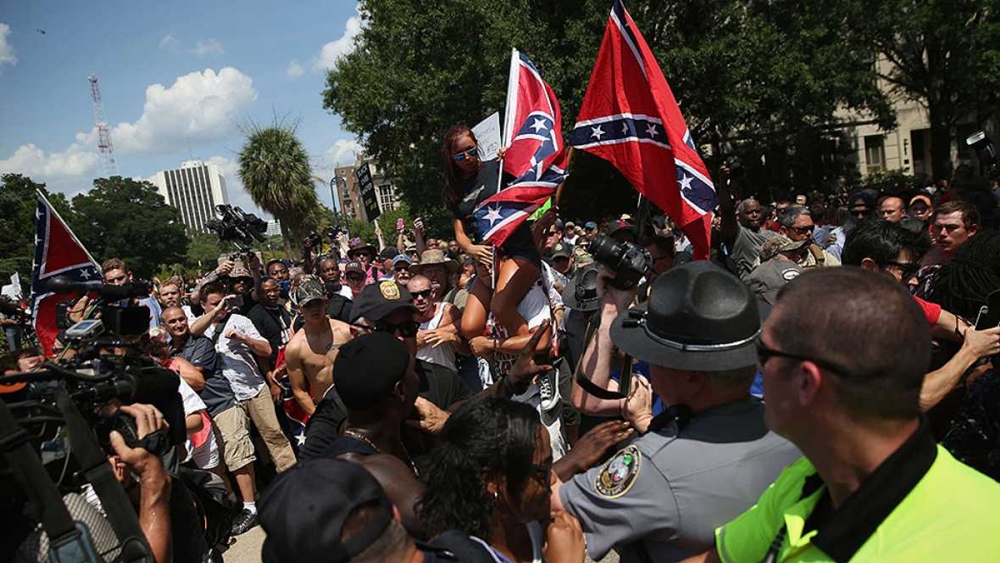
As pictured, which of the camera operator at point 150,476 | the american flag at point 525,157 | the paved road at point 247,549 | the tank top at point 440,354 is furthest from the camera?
the paved road at point 247,549

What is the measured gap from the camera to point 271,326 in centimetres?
665

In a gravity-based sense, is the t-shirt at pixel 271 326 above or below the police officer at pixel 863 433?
below

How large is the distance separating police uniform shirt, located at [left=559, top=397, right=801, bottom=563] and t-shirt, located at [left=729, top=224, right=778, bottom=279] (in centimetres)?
413

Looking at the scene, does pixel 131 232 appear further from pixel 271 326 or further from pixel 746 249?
pixel 746 249

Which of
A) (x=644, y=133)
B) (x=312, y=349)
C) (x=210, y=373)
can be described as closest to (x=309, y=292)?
(x=312, y=349)

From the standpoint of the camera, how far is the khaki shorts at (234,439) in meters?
5.59

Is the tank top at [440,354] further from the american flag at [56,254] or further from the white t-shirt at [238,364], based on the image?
the american flag at [56,254]

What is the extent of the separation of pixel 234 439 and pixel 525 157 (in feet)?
11.2

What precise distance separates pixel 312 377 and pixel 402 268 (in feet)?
12.0

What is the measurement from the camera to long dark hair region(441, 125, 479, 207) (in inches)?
167

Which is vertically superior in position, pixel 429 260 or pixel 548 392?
pixel 429 260

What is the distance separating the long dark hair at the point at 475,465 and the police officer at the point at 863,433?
0.83 meters

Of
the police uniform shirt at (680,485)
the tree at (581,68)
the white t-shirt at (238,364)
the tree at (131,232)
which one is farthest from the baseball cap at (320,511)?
the tree at (131,232)

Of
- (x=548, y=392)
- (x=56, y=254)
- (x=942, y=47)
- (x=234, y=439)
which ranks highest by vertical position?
(x=942, y=47)
